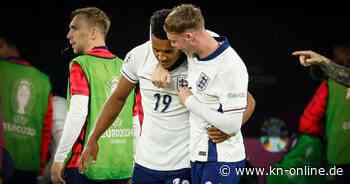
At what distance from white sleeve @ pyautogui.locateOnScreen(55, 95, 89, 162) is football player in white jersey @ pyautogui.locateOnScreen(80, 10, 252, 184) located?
0.68 m

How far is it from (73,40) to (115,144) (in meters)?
0.69

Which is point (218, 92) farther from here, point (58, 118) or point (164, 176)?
point (58, 118)

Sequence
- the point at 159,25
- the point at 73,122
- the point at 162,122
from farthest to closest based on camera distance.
A: the point at 73,122 → the point at 162,122 → the point at 159,25

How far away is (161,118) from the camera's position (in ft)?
15.4

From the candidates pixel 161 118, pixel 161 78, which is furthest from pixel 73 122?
pixel 161 78

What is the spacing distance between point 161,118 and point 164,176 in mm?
297

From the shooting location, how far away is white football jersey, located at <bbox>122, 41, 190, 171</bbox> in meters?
4.65

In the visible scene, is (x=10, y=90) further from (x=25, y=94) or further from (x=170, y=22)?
(x=170, y=22)

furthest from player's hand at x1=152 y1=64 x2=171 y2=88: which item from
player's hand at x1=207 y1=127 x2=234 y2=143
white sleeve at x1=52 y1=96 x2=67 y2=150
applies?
white sleeve at x1=52 y1=96 x2=67 y2=150

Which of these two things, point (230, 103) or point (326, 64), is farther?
point (326, 64)

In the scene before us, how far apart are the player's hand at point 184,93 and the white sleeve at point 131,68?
0.37 metres

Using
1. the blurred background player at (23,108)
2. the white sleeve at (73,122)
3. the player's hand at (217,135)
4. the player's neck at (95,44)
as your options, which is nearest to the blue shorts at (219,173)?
the player's hand at (217,135)

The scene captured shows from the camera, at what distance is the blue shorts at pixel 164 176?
468 centimetres

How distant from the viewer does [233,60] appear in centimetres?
439
